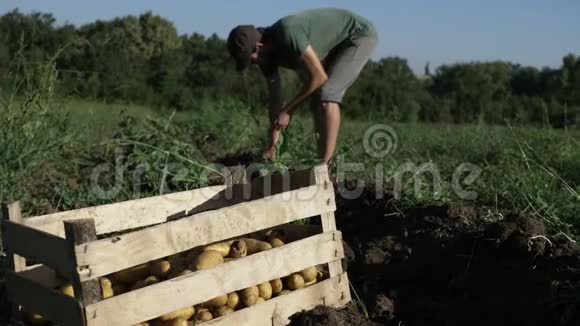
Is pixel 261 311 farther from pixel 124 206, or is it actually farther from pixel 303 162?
pixel 303 162

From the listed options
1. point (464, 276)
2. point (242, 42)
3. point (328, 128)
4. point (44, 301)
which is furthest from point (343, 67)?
point (44, 301)

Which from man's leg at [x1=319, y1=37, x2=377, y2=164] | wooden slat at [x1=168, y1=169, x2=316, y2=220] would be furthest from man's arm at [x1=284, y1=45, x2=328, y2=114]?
wooden slat at [x1=168, y1=169, x2=316, y2=220]

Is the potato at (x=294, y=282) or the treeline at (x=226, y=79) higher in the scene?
the treeline at (x=226, y=79)

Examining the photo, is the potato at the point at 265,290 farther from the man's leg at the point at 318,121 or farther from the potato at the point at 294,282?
the man's leg at the point at 318,121

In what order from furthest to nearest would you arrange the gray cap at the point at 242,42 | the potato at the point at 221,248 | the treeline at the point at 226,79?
the treeline at the point at 226,79 → the gray cap at the point at 242,42 → the potato at the point at 221,248

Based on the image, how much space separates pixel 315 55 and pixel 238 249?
7.01ft

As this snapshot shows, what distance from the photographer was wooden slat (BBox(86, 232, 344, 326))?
2707 mm

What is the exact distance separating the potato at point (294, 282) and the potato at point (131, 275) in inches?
25.8

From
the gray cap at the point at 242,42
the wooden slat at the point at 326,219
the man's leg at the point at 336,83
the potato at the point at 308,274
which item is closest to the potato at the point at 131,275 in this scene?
the potato at the point at 308,274

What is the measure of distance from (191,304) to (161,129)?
3728mm

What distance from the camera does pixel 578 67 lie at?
441 inches

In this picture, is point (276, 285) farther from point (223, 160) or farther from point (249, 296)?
point (223, 160)

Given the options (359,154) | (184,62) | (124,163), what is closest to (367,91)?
(184,62)

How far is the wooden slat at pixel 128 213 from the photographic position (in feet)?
10.7
